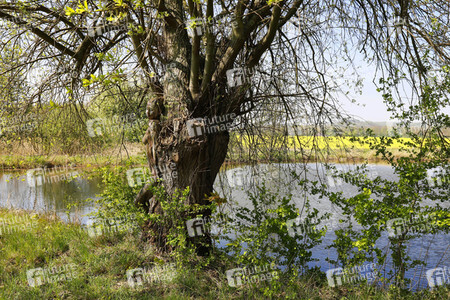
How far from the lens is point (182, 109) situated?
4.03 meters

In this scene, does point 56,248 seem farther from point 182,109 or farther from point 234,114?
point 234,114

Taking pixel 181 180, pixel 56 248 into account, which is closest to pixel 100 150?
pixel 56 248

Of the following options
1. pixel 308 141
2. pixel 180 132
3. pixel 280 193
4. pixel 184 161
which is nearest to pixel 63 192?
pixel 280 193

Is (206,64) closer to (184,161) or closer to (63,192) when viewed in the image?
(184,161)

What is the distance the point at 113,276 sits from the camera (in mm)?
3857

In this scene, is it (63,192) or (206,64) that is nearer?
(206,64)

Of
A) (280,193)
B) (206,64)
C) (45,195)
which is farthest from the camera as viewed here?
(45,195)

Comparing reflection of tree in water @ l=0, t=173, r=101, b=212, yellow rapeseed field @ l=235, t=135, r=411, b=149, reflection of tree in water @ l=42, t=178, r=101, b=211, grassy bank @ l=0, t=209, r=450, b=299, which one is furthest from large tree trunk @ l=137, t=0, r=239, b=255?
reflection of tree in water @ l=42, t=178, r=101, b=211

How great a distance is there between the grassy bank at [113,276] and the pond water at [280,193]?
512 millimetres

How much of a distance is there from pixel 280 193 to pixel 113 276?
3.62 metres

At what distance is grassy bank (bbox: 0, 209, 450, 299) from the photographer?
3.46 meters

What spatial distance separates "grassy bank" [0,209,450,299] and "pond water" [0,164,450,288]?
0.51 meters

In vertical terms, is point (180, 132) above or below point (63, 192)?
above

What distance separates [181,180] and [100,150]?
230 cm
